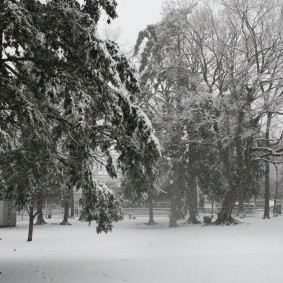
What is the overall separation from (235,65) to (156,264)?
1900 centimetres

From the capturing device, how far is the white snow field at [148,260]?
10320 millimetres

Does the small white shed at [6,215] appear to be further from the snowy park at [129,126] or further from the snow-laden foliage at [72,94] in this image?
the snow-laden foliage at [72,94]

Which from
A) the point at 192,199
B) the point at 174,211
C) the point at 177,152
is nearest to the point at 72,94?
the point at 177,152

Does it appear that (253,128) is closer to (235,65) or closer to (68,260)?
(235,65)

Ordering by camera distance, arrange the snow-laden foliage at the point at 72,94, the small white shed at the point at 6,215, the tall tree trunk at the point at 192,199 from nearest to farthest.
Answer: the snow-laden foliage at the point at 72,94 → the small white shed at the point at 6,215 → the tall tree trunk at the point at 192,199

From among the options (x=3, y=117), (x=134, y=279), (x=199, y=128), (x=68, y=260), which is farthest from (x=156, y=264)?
(x=199, y=128)

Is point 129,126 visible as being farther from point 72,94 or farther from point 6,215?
point 6,215

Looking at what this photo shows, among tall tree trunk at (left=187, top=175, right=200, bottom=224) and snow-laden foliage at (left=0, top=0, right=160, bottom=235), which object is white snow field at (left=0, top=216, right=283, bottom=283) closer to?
snow-laden foliage at (left=0, top=0, right=160, bottom=235)

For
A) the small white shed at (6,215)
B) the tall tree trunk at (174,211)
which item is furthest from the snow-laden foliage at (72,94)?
the small white shed at (6,215)

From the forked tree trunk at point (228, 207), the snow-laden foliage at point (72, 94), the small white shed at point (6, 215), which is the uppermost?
the snow-laden foliage at point (72, 94)

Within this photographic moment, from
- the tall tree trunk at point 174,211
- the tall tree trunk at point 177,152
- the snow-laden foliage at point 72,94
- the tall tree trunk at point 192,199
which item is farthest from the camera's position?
the tall tree trunk at point 192,199

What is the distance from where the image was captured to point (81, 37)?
313 inches

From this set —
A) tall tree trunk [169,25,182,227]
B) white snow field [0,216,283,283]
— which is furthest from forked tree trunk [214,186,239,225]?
white snow field [0,216,283,283]

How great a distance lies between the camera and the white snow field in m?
10.3
